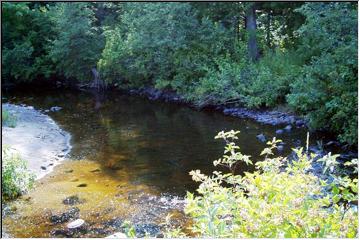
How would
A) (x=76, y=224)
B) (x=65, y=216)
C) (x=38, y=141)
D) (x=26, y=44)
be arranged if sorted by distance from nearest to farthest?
(x=76, y=224) < (x=65, y=216) < (x=38, y=141) < (x=26, y=44)

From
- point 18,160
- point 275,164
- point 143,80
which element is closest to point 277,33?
point 143,80

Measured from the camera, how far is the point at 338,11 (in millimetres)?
13781

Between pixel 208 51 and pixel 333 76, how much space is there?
914 cm

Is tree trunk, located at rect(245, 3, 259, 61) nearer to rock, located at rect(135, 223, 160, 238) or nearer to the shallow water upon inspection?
the shallow water

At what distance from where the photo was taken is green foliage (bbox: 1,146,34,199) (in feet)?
31.2

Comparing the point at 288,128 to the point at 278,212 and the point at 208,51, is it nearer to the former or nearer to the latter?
the point at 208,51

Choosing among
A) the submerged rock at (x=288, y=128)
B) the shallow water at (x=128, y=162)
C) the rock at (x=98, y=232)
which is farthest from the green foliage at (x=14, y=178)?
the submerged rock at (x=288, y=128)

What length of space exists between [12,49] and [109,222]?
925 inches

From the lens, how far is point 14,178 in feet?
32.1

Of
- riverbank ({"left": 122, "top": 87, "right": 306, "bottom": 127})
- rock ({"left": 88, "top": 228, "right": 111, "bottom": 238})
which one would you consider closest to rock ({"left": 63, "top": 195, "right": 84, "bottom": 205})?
rock ({"left": 88, "top": 228, "right": 111, "bottom": 238})

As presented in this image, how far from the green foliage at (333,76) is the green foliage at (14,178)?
7605mm

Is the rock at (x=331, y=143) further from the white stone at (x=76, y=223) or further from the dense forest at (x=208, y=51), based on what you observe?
the white stone at (x=76, y=223)

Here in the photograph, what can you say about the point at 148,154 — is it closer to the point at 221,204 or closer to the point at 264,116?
the point at 264,116

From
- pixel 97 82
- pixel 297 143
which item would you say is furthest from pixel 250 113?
pixel 97 82
